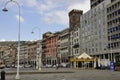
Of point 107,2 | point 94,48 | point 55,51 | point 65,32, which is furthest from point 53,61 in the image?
point 107,2

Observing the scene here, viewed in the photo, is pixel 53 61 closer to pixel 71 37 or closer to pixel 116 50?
pixel 71 37

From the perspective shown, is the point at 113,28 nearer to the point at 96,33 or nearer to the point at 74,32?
the point at 96,33

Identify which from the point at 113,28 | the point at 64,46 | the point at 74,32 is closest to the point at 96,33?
the point at 113,28

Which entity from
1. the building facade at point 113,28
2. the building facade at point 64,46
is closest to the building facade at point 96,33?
the building facade at point 113,28

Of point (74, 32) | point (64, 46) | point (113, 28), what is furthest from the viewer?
point (64, 46)

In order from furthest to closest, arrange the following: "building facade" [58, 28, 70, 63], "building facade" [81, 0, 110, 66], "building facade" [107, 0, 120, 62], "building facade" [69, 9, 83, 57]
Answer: "building facade" [58, 28, 70, 63] < "building facade" [69, 9, 83, 57] < "building facade" [81, 0, 110, 66] < "building facade" [107, 0, 120, 62]

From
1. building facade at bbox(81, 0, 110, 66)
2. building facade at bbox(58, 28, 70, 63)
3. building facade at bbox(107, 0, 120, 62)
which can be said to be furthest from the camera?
building facade at bbox(58, 28, 70, 63)

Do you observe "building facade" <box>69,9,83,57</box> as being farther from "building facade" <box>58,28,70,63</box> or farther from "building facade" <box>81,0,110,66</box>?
"building facade" <box>81,0,110,66</box>

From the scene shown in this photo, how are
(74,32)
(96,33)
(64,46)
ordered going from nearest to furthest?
(96,33) < (74,32) < (64,46)

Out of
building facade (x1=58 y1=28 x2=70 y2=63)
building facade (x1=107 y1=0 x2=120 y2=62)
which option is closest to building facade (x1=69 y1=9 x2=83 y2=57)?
building facade (x1=58 y1=28 x2=70 y2=63)

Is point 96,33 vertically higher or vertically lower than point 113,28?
lower

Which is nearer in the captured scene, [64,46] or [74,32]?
[74,32]

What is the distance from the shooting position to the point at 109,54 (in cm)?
11319

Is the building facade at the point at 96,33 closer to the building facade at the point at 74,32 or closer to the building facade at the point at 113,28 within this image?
the building facade at the point at 113,28
